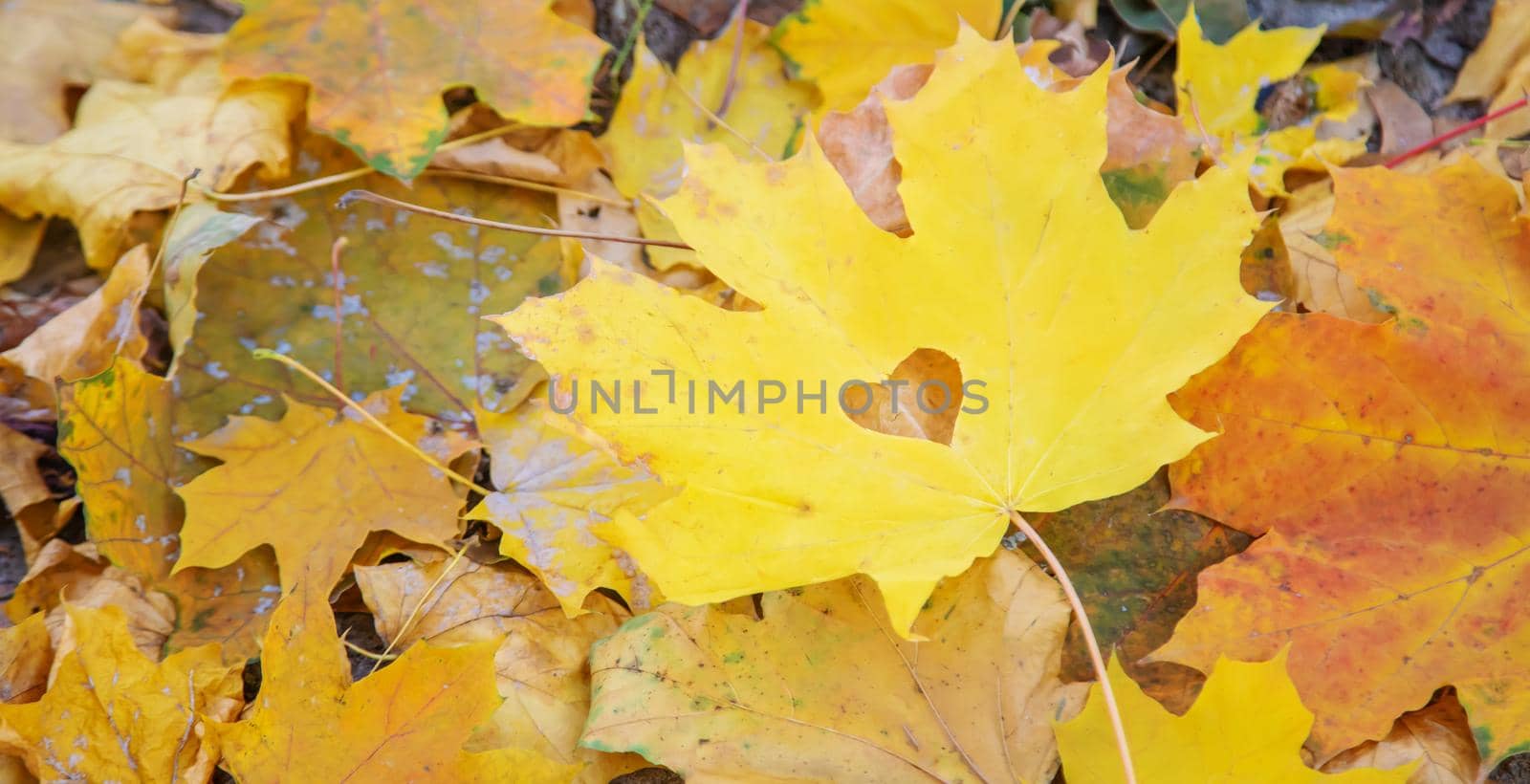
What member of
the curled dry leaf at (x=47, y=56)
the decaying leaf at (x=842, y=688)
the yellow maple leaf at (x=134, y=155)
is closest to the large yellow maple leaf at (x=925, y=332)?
the decaying leaf at (x=842, y=688)

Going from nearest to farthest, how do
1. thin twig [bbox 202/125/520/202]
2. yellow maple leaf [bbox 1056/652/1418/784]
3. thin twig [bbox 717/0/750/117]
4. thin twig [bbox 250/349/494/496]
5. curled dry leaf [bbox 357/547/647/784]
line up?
yellow maple leaf [bbox 1056/652/1418/784]
curled dry leaf [bbox 357/547/647/784]
thin twig [bbox 250/349/494/496]
thin twig [bbox 202/125/520/202]
thin twig [bbox 717/0/750/117]

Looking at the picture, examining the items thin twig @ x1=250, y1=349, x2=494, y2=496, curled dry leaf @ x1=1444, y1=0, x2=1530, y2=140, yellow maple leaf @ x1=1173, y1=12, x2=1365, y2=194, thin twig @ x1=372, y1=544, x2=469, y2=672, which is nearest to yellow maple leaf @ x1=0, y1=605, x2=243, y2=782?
thin twig @ x1=372, y1=544, x2=469, y2=672

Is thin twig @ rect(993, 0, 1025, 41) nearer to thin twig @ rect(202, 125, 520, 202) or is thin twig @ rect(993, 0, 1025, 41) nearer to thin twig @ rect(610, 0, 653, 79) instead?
thin twig @ rect(610, 0, 653, 79)

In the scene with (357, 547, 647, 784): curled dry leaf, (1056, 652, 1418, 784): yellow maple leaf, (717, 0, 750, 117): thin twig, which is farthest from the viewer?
(717, 0, 750, 117): thin twig

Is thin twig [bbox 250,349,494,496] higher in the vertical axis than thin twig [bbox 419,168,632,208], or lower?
lower

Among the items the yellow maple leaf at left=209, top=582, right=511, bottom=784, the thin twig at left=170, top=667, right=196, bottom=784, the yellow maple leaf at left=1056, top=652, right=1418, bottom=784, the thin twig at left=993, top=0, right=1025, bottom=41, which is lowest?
the thin twig at left=170, top=667, right=196, bottom=784

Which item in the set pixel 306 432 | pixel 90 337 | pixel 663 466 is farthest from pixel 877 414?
pixel 90 337

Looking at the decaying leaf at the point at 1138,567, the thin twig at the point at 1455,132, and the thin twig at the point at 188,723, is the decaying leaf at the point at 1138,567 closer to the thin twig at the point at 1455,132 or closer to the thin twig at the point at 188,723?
the thin twig at the point at 1455,132

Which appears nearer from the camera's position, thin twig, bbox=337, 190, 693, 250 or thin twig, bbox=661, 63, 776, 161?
thin twig, bbox=337, 190, 693, 250
